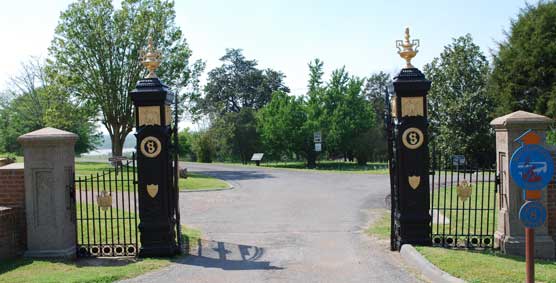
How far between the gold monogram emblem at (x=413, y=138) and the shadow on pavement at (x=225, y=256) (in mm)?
3127

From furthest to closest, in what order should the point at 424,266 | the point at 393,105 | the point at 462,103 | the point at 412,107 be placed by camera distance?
the point at 462,103, the point at 393,105, the point at 412,107, the point at 424,266

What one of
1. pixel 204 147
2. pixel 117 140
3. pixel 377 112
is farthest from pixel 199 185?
pixel 377 112

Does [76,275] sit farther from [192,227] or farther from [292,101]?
[292,101]

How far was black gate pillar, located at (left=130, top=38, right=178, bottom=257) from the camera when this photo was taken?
9070 millimetres

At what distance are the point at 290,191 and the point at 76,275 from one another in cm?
1247

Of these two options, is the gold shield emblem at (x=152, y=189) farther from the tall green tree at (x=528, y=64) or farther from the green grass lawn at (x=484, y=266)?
the tall green tree at (x=528, y=64)

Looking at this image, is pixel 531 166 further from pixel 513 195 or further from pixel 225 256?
pixel 225 256

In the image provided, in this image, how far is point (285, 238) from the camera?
10.7m

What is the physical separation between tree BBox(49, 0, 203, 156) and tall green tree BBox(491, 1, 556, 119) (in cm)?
1900

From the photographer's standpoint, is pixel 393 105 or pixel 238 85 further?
pixel 238 85

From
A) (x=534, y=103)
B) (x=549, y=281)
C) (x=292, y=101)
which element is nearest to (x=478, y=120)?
(x=534, y=103)

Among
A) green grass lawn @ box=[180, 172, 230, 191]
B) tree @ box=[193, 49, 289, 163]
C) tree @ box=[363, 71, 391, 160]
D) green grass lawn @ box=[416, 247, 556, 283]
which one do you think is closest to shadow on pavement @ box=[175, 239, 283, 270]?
green grass lawn @ box=[416, 247, 556, 283]

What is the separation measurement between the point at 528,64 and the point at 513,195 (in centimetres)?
2319

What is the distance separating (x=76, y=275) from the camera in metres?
7.68
